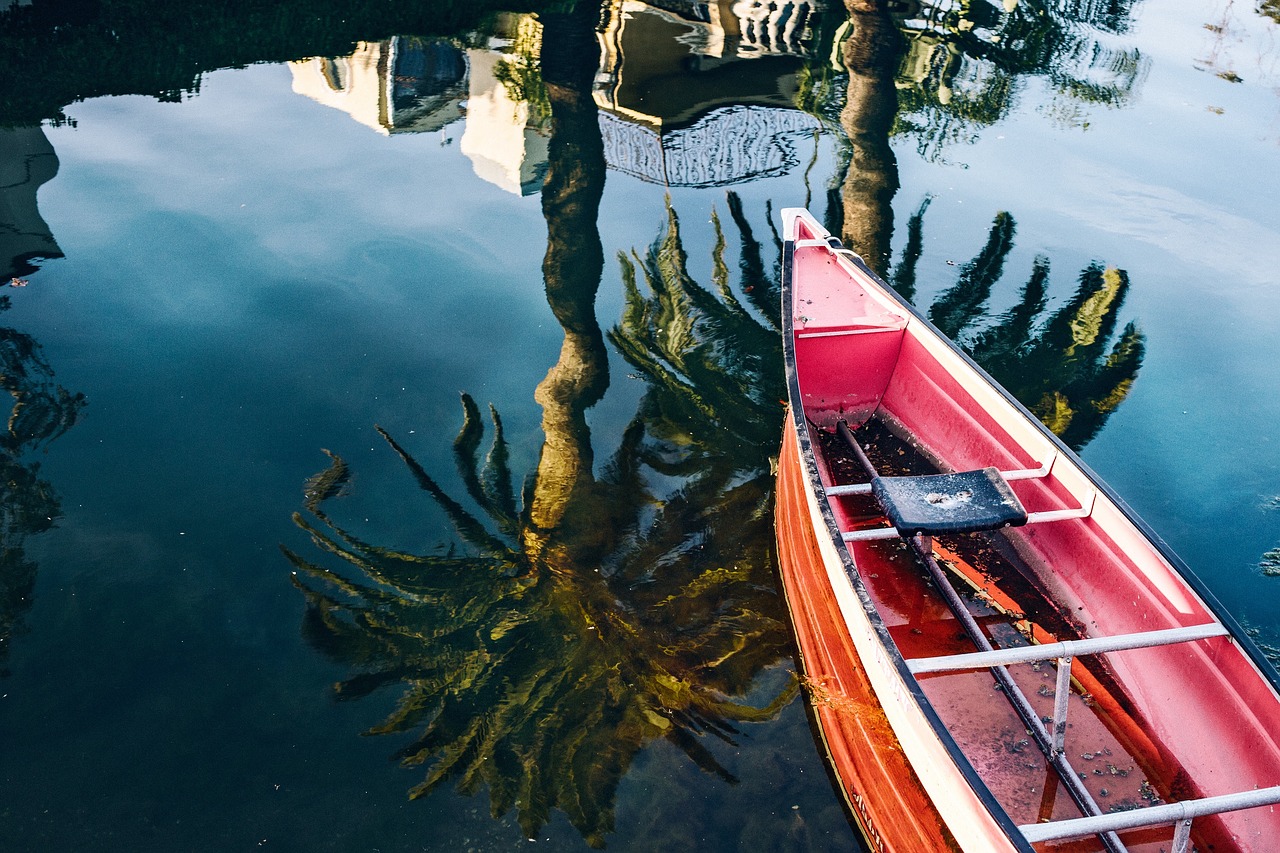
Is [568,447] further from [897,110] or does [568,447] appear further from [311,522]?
[897,110]

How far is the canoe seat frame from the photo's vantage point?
3748 mm

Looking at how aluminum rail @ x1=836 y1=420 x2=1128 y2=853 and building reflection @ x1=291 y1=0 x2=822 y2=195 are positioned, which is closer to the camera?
aluminum rail @ x1=836 y1=420 x2=1128 y2=853

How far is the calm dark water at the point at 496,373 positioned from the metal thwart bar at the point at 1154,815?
1.32m

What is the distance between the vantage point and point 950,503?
5.31 metres

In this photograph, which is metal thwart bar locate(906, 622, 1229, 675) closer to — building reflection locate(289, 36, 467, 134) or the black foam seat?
the black foam seat

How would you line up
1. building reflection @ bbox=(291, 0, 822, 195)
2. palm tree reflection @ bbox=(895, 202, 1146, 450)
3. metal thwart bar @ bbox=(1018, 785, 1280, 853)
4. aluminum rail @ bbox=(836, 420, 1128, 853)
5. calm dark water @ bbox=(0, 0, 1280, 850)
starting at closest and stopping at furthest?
metal thwart bar @ bbox=(1018, 785, 1280, 853) → aluminum rail @ bbox=(836, 420, 1128, 853) → calm dark water @ bbox=(0, 0, 1280, 850) → palm tree reflection @ bbox=(895, 202, 1146, 450) → building reflection @ bbox=(291, 0, 822, 195)

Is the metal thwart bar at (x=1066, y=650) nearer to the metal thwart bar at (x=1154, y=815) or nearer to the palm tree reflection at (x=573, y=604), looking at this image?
the metal thwart bar at (x=1154, y=815)

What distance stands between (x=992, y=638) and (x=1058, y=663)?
0.62 metres

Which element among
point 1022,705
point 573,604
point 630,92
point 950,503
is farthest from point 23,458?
point 630,92

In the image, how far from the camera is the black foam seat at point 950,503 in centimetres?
514

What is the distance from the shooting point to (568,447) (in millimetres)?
7090

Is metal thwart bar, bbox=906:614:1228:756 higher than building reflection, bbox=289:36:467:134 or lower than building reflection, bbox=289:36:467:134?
lower

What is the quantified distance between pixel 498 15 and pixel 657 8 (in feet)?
9.31

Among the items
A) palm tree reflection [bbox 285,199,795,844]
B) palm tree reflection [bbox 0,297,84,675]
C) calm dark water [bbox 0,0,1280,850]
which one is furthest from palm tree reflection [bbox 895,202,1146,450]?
palm tree reflection [bbox 0,297,84,675]
